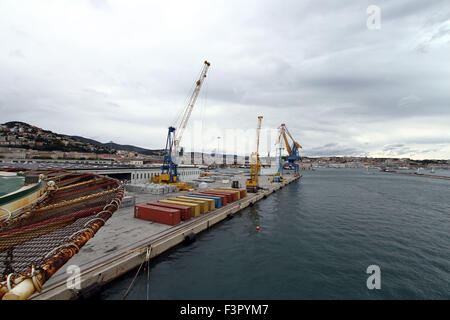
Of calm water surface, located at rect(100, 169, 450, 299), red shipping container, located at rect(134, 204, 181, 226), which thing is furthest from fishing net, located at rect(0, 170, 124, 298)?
red shipping container, located at rect(134, 204, 181, 226)

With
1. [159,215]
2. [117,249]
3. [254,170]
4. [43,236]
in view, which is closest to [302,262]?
[159,215]

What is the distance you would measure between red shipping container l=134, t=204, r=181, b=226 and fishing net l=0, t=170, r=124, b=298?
1431cm

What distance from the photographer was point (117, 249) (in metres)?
16.7

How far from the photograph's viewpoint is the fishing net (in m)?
4.45

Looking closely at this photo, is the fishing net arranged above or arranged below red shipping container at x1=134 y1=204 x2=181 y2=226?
above

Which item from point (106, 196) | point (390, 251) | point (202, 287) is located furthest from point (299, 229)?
point (106, 196)

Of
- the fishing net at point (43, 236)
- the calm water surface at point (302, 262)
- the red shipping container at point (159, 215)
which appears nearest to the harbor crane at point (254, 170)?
the calm water surface at point (302, 262)

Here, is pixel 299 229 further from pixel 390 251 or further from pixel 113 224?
pixel 113 224

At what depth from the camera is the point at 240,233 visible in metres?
25.9

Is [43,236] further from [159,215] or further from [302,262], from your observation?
[302,262]

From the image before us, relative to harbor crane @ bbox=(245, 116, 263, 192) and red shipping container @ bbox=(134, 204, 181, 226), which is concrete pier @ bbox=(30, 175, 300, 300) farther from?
harbor crane @ bbox=(245, 116, 263, 192)

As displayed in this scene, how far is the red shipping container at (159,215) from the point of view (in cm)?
2367

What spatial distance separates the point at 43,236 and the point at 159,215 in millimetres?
18031

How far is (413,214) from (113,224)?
53.0 metres
